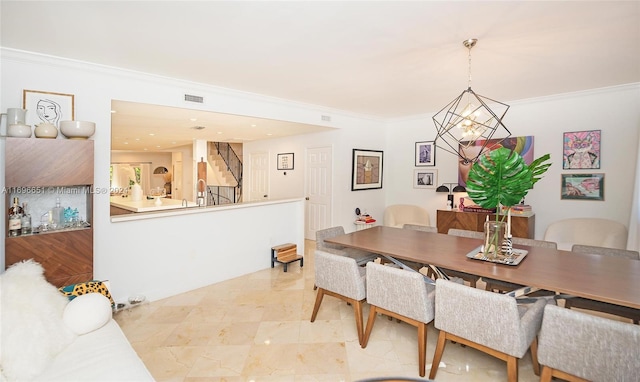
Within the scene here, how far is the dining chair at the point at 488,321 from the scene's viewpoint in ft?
5.70

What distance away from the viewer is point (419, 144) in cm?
592

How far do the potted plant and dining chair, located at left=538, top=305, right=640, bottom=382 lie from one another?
2.61 feet

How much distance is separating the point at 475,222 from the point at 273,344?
3668mm

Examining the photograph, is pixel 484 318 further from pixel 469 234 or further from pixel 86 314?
pixel 86 314

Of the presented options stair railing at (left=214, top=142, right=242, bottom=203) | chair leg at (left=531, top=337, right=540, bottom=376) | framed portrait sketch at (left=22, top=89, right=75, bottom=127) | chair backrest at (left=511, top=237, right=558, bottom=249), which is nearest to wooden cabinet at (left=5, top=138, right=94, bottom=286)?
framed portrait sketch at (left=22, top=89, right=75, bottom=127)

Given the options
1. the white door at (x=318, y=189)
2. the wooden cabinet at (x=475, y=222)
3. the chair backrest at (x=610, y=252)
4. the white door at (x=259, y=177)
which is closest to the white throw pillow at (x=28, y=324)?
the chair backrest at (x=610, y=252)

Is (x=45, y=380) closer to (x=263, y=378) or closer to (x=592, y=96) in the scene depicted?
(x=263, y=378)

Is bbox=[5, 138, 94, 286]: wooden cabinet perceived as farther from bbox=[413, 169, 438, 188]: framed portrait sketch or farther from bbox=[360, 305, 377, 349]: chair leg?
bbox=[413, 169, 438, 188]: framed portrait sketch

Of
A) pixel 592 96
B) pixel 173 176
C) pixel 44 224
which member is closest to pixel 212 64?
pixel 44 224

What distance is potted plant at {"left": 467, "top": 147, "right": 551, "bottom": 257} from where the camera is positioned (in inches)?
89.2

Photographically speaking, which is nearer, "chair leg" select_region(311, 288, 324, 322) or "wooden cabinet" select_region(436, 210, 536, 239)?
"chair leg" select_region(311, 288, 324, 322)

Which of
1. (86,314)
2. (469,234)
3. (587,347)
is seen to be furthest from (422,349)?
(86,314)

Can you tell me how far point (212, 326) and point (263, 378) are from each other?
36.4 inches

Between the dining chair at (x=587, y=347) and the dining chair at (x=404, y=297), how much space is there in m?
0.67
